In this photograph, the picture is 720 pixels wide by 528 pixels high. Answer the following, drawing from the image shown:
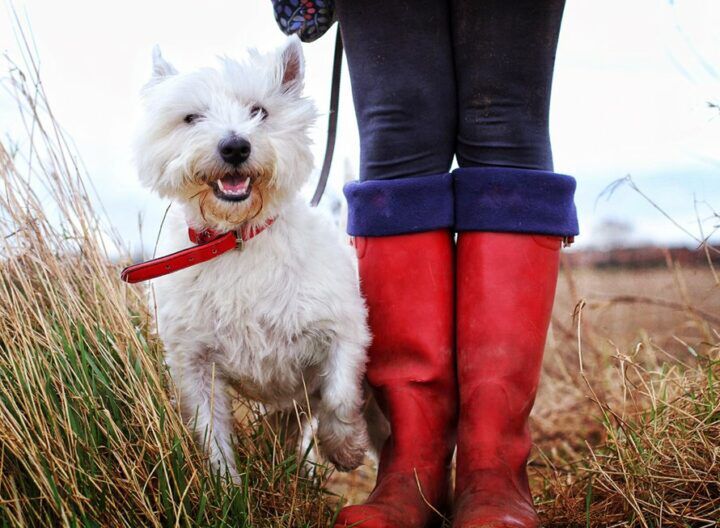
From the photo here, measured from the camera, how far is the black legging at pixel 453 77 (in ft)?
7.30

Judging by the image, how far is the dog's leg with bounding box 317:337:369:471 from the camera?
2486 millimetres

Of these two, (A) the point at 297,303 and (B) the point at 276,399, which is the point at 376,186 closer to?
(A) the point at 297,303

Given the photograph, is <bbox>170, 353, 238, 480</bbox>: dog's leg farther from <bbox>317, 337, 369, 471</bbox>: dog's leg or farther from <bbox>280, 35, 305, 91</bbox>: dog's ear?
<bbox>280, 35, 305, 91</bbox>: dog's ear

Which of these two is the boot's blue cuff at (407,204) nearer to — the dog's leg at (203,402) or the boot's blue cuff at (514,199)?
the boot's blue cuff at (514,199)

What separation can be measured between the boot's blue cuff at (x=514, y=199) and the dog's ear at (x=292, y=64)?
2.21 feet

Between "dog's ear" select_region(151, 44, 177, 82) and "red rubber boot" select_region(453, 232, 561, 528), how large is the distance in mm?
1137

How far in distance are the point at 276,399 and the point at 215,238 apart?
0.64m

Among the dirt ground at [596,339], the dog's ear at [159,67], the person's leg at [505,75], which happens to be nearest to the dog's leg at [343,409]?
the person's leg at [505,75]

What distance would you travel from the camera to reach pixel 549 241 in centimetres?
238

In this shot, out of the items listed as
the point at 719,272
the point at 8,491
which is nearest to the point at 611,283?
the point at 719,272

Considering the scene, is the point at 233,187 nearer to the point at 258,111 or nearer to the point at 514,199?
the point at 258,111

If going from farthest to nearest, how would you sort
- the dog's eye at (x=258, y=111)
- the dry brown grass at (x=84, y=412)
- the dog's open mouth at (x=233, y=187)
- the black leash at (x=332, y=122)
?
the black leash at (x=332, y=122)
the dog's eye at (x=258, y=111)
the dog's open mouth at (x=233, y=187)
the dry brown grass at (x=84, y=412)

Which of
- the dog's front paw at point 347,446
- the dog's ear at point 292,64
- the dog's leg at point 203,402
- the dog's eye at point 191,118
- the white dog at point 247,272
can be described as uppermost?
the dog's ear at point 292,64

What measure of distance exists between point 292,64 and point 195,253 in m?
0.75
